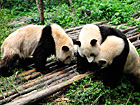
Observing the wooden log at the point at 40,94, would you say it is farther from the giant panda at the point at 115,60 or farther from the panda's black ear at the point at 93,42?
the panda's black ear at the point at 93,42

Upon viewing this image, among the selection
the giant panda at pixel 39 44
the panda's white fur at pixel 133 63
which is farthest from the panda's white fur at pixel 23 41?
the panda's white fur at pixel 133 63

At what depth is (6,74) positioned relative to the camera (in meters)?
4.18

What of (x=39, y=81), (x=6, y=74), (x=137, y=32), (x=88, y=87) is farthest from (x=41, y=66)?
(x=137, y=32)

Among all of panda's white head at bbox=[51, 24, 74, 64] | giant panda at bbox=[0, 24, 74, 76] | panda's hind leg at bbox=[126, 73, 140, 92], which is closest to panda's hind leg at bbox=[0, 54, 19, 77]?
giant panda at bbox=[0, 24, 74, 76]

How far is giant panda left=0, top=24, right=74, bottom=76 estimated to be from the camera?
4305 millimetres

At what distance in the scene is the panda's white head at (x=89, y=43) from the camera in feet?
12.0

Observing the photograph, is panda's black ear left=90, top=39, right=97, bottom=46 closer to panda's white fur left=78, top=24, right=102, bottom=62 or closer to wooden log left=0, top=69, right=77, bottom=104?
panda's white fur left=78, top=24, right=102, bottom=62

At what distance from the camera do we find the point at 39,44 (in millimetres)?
4422

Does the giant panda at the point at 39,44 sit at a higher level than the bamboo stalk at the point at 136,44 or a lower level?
higher

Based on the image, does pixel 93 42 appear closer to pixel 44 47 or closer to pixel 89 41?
pixel 89 41

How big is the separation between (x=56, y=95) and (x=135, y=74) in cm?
208

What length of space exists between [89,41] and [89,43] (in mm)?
63

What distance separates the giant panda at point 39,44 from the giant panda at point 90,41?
1.71ft

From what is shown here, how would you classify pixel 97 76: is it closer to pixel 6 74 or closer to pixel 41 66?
pixel 41 66
